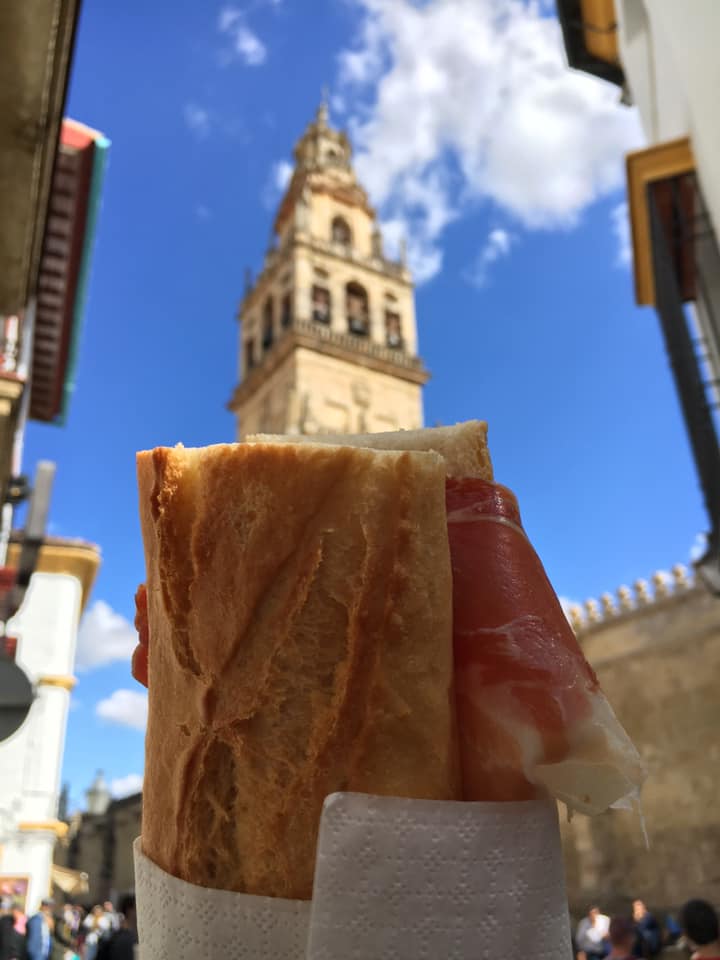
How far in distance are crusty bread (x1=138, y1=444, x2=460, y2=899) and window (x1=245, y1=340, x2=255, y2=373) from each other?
31280 millimetres

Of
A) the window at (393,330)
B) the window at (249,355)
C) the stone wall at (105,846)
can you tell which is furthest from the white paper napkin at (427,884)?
the window at (249,355)

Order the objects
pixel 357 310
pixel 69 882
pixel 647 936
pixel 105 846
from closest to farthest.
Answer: pixel 647 936 < pixel 69 882 < pixel 105 846 < pixel 357 310

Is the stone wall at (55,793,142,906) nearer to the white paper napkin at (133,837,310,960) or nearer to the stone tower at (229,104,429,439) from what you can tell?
the stone tower at (229,104,429,439)

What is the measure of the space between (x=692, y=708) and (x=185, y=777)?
16.5 meters

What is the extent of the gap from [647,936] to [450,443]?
1180 cm

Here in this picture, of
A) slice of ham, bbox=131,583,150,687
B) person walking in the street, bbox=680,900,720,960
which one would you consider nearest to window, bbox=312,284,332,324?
person walking in the street, bbox=680,900,720,960

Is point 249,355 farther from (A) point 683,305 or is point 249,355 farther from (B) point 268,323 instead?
(A) point 683,305

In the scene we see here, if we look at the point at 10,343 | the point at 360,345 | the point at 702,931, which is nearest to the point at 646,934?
the point at 702,931

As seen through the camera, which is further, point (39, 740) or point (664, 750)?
point (664, 750)

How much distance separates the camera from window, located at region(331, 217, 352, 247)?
34469mm

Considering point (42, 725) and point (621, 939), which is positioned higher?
point (42, 725)

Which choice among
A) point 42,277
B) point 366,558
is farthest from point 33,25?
point 366,558

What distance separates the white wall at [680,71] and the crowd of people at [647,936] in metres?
3.90

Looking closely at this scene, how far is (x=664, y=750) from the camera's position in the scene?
15.1m
